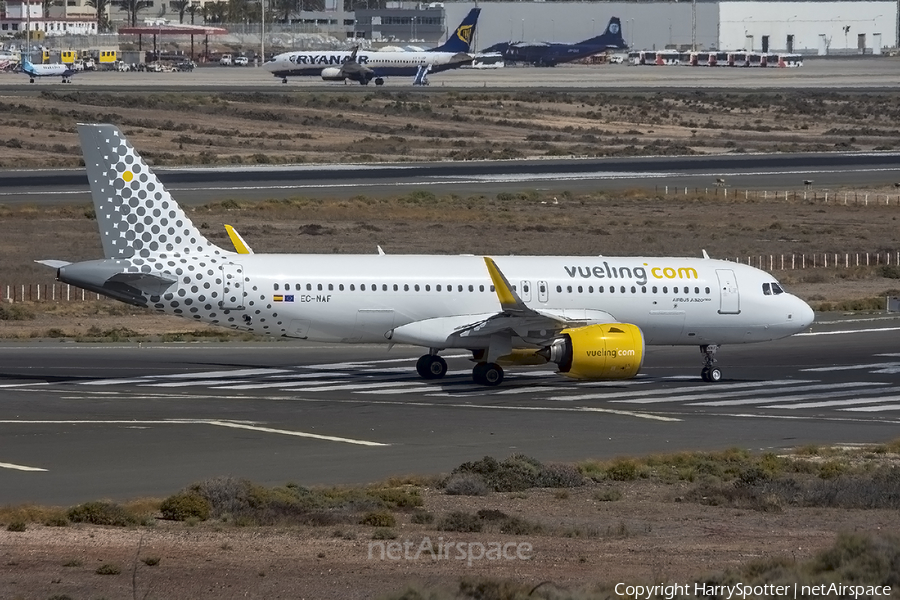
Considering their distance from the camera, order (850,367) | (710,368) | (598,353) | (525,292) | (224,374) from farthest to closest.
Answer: (850,367) → (710,368) → (224,374) → (525,292) → (598,353)

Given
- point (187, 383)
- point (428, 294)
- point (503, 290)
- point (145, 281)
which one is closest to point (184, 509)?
point (145, 281)

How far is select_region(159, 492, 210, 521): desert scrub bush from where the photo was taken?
22.7 meters

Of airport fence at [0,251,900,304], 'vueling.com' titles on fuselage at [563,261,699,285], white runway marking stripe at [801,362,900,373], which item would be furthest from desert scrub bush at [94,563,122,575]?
airport fence at [0,251,900,304]

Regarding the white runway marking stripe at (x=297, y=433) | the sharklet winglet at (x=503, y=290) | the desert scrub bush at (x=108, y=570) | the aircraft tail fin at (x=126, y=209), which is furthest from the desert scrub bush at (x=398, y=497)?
the aircraft tail fin at (x=126, y=209)

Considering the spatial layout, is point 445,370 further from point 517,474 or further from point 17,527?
point 17,527

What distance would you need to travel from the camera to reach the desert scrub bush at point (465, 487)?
1024 inches

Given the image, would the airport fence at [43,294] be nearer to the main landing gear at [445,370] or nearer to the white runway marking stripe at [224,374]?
the white runway marking stripe at [224,374]

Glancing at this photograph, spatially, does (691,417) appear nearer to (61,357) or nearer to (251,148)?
(61,357)

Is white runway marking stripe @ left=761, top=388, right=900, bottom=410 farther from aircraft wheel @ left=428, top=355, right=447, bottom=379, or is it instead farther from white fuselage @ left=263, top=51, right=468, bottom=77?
white fuselage @ left=263, top=51, right=468, bottom=77

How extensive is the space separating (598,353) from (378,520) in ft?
60.3

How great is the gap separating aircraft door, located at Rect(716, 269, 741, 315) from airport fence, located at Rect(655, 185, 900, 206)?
49.3 meters

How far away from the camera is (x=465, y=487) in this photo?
2611 centimetres

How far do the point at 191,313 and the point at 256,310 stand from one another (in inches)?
71.2

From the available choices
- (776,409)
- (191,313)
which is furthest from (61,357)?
(776,409)
